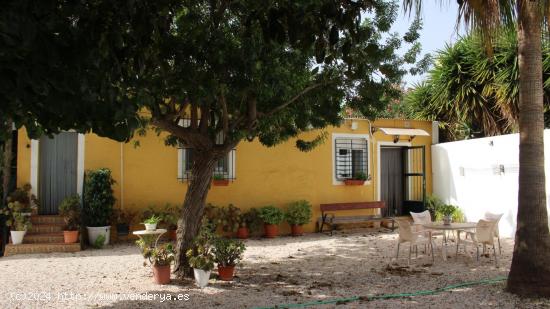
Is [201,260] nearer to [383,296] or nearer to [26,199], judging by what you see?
[383,296]

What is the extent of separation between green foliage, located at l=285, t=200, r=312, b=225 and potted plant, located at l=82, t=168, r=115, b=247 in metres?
4.14

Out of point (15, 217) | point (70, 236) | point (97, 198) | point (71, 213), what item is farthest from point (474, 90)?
point (15, 217)

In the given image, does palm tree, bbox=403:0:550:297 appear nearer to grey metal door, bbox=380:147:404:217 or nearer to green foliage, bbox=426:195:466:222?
green foliage, bbox=426:195:466:222

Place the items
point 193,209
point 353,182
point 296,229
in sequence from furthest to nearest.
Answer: point 353,182
point 296,229
point 193,209

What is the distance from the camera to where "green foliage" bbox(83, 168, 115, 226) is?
373 inches

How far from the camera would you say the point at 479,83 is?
12570 millimetres

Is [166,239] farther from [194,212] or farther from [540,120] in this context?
[540,120]

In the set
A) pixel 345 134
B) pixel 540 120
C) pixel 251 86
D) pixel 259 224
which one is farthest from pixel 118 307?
pixel 345 134

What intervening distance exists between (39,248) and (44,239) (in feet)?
1.08

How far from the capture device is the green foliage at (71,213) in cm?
920

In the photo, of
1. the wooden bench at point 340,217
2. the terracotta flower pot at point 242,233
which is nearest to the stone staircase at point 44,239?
the terracotta flower pot at point 242,233

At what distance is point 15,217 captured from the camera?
8820 mm

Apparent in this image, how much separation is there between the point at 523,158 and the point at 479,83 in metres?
7.92

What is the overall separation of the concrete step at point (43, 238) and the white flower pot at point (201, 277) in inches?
175
